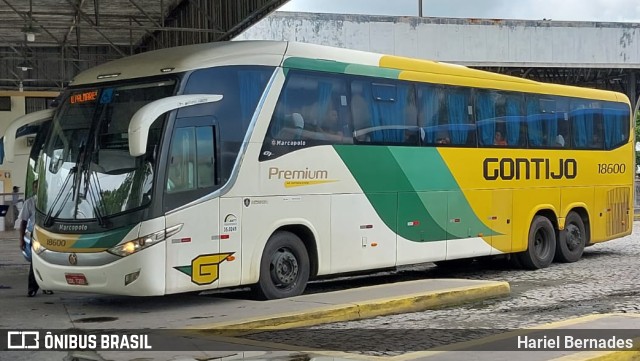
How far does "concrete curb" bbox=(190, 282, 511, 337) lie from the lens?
30.5 feet

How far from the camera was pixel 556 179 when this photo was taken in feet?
55.8

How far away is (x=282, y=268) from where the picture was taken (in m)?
11.8

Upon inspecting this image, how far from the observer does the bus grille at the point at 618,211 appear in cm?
1857

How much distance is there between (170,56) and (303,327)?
397 centimetres

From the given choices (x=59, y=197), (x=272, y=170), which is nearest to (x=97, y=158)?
(x=59, y=197)

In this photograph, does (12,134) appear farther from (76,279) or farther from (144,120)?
(144,120)

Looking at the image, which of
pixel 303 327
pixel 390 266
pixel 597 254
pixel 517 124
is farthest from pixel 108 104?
pixel 597 254

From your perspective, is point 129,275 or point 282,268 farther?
point 282,268

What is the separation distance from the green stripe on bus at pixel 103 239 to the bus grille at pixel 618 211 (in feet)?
38.9

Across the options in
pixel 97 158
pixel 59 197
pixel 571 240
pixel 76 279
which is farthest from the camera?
pixel 571 240

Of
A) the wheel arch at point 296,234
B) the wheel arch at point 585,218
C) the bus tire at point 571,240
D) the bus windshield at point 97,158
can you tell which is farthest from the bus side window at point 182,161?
the wheel arch at point 585,218

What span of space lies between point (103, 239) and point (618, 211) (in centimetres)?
1249

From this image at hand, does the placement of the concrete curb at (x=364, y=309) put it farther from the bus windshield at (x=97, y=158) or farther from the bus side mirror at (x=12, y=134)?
the bus side mirror at (x=12, y=134)

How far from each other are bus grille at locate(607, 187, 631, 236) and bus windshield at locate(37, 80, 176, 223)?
1148 cm
